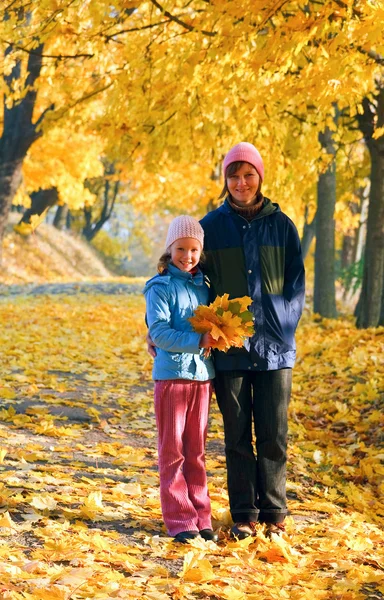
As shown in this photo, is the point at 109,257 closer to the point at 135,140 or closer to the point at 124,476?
the point at 135,140

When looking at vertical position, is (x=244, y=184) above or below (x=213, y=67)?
below

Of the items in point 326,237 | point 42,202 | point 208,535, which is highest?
point 42,202

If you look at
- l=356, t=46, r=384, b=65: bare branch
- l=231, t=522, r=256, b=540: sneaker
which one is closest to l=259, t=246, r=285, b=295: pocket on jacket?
l=231, t=522, r=256, b=540: sneaker

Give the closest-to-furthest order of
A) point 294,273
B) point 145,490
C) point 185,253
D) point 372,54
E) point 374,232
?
point 185,253, point 294,273, point 145,490, point 372,54, point 374,232

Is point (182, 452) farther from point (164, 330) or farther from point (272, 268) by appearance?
point (272, 268)

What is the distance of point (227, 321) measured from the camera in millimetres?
3582

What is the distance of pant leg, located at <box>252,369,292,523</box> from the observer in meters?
3.97

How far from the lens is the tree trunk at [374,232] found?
1059 cm

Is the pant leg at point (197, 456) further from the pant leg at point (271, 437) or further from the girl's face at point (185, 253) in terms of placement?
the girl's face at point (185, 253)

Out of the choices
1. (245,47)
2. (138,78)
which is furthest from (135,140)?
(245,47)

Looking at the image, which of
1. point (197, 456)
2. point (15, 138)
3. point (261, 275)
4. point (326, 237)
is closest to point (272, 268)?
point (261, 275)

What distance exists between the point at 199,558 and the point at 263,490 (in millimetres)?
646

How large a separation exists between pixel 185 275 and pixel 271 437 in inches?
37.0

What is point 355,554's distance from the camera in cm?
386
